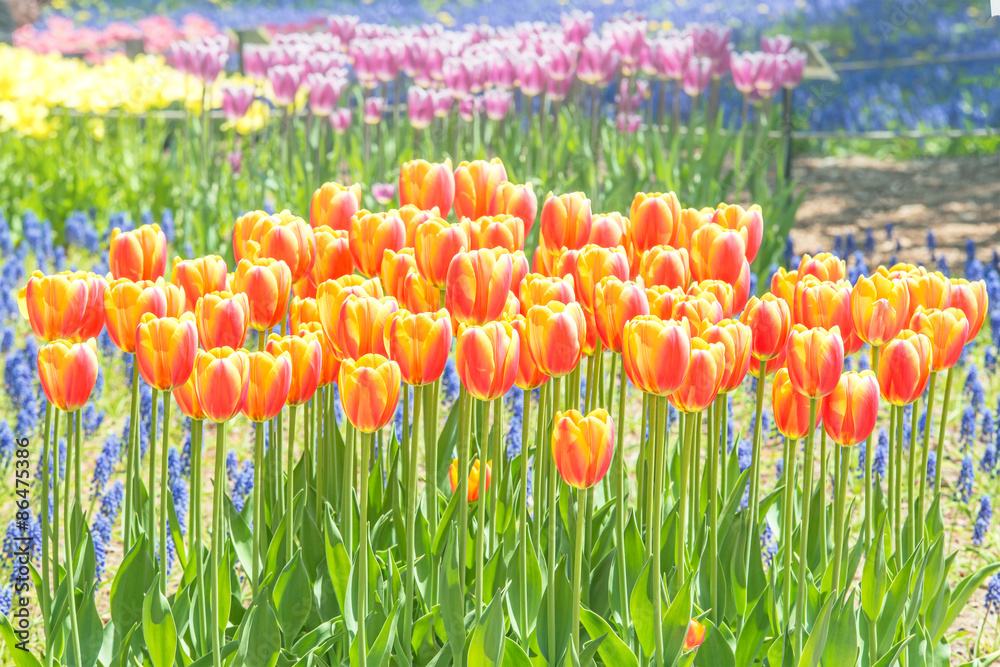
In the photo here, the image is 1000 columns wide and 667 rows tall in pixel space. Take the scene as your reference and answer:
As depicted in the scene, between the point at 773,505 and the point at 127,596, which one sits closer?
the point at 127,596

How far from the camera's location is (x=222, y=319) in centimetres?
159

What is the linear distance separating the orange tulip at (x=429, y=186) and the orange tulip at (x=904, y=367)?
0.90 metres

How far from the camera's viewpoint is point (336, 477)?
79.1 inches

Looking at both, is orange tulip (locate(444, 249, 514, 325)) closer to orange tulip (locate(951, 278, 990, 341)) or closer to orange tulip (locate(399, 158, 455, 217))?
orange tulip (locate(399, 158, 455, 217))

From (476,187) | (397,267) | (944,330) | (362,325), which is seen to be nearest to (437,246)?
(397,267)

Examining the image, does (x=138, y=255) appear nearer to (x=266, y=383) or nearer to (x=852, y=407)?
(x=266, y=383)

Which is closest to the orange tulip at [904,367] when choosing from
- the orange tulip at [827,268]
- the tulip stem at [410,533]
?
the orange tulip at [827,268]

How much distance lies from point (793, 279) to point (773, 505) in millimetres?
574

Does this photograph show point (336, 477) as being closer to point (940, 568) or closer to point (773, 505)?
point (773, 505)

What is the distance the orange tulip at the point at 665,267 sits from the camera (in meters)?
1.76

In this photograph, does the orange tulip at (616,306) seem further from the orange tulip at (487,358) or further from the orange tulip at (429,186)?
the orange tulip at (429,186)

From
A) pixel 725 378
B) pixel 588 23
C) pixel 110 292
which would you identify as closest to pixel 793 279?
pixel 725 378

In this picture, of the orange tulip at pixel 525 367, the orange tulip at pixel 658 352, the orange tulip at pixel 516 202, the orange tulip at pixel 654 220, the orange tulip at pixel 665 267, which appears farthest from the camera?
the orange tulip at pixel 516 202

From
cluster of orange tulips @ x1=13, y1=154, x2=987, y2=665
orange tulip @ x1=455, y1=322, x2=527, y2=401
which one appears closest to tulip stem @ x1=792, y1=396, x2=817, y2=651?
cluster of orange tulips @ x1=13, y1=154, x2=987, y2=665
